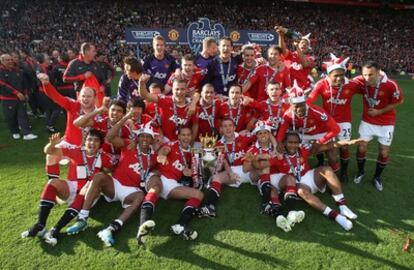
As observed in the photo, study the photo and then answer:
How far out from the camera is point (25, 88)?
7984 millimetres

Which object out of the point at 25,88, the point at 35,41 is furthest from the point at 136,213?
the point at 35,41

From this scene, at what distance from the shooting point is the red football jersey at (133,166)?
14.6 feet

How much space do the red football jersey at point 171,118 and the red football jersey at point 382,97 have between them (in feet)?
8.44

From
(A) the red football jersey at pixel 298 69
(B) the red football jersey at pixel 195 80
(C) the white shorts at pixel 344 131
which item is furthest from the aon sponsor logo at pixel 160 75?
(C) the white shorts at pixel 344 131

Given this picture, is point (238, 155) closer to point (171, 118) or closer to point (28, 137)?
point (171, 118)

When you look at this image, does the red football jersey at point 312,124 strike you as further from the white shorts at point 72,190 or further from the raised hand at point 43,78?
the raised hand at point 43,78

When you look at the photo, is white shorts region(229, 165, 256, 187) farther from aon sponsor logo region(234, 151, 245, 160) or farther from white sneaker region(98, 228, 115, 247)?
white sneaker region(98, 228, 115, 247)

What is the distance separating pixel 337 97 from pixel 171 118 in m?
2.50

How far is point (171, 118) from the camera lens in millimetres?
5285

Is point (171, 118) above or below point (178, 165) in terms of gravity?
above

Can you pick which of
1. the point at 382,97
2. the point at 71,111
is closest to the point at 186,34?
the point at 71,111

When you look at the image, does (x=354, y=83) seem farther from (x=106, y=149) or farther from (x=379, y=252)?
(x=106, y=149)

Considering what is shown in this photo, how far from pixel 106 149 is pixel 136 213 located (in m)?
1.16

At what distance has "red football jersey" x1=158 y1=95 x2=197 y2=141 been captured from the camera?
5.25 m
